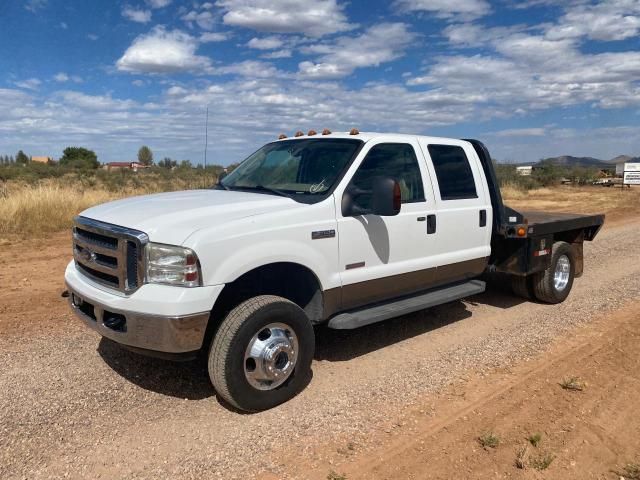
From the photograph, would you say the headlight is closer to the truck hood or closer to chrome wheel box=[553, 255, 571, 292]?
the truck hood

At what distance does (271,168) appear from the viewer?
5.21 m

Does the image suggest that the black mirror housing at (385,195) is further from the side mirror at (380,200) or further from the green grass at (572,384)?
the green grass at (572,384)

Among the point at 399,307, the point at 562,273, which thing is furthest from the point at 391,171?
the point at 562,273

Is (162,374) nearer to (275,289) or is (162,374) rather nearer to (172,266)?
(275,289)

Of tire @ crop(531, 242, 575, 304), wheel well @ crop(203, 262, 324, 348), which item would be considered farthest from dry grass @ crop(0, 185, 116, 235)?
tire @ crop(531, 242, 575, 304)

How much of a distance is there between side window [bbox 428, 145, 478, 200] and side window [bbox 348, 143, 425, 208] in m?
0.31

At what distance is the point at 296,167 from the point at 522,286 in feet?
12.1

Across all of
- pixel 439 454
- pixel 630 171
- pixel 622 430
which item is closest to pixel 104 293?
pixel 439 454

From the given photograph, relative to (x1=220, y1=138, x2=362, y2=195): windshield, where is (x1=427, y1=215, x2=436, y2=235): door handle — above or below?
below

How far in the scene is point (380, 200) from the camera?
4.21 metres

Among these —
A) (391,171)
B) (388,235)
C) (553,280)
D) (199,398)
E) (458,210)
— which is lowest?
(199,398)

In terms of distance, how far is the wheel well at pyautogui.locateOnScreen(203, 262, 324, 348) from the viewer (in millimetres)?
4121

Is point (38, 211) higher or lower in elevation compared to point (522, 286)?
higher

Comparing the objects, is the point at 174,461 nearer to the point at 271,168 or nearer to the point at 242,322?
the point at 242,322
